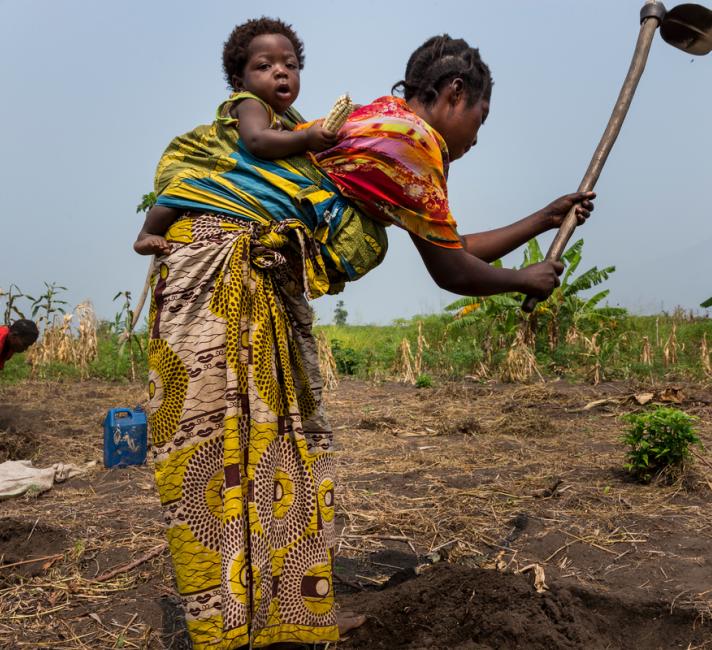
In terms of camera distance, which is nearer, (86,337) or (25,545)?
(25,545)

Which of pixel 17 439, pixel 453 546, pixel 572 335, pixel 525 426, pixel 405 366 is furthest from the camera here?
pixel 405 366

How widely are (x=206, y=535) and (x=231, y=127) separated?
116 centimetres

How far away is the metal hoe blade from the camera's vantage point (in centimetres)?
304

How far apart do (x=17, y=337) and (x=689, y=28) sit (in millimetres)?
5372

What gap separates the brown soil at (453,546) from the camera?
2.52m

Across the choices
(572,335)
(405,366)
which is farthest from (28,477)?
(572,335)

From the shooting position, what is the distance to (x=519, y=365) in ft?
25.9

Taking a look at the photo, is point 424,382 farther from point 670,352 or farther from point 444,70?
point 444,70

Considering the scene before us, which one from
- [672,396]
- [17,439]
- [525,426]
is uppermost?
[672,396]

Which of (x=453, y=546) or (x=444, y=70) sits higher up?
(x=444, y=70)

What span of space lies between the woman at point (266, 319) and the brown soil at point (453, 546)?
62 centimetres

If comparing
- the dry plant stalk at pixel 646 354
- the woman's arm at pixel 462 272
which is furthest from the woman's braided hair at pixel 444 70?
the dry plant stalk at pixel 646 354

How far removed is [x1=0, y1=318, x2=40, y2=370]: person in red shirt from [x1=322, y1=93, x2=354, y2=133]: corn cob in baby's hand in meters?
4.88

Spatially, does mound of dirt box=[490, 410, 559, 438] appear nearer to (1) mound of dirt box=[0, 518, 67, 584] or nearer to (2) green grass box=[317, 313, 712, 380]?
(2) green grass box=[317, 313, 712, 380]
